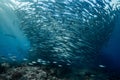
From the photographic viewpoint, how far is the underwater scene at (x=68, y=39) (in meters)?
8.91

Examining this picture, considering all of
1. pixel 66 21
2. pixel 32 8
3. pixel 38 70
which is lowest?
pixel 38 70

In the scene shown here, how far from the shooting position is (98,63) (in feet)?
33.6

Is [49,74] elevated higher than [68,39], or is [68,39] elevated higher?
[68,39]

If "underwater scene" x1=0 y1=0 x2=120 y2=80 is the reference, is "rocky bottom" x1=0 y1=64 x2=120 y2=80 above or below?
below

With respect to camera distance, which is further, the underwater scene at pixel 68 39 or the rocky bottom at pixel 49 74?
the rocky bottom at pixel 49 74

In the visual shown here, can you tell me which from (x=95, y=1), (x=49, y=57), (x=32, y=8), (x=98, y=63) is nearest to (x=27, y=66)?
(x=49, y=57)

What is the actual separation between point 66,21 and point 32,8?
1.96 m

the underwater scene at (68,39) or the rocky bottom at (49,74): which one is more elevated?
the underwater scene at (68,39)

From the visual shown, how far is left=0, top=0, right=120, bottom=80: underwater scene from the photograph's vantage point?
8906 mm

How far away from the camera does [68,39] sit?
10.4m

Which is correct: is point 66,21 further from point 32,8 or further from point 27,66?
point 27,66

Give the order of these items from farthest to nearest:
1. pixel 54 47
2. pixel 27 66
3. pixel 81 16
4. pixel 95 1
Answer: pixel 27 66, pixel 54 47, pixel 81 16, pixel 95 1

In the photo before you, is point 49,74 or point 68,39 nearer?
point 68,39

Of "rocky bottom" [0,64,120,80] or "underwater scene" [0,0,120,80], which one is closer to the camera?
"underwater scene" [0,0,120,80]
